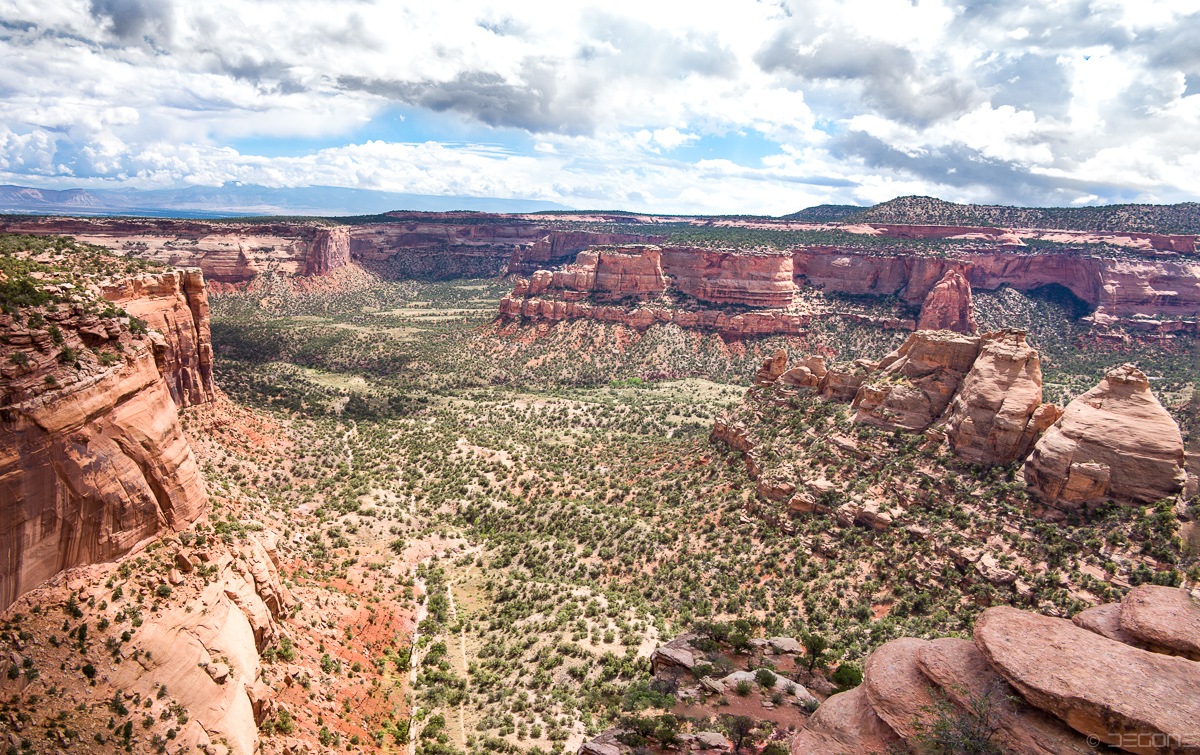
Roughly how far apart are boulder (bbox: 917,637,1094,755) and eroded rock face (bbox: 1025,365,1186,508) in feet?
52.2

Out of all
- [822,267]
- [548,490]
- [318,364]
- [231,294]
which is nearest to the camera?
[548,490]

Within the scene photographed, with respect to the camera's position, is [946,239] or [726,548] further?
[946,239]

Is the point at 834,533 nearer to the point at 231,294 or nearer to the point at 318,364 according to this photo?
the point at 318,364

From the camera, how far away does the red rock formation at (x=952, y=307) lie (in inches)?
3797

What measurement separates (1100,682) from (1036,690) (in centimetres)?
149

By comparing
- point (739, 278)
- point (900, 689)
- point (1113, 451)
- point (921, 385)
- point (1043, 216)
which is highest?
point (1043, 216)

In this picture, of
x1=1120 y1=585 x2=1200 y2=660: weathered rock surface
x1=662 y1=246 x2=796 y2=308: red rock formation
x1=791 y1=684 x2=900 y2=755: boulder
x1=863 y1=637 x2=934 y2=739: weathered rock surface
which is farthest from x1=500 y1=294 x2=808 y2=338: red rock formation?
x1=791 y1=684 x2=900 y2=755: boulder

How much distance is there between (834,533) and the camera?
114 ft

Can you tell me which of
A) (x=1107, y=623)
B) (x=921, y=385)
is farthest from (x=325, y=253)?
(x=1107, y=623)

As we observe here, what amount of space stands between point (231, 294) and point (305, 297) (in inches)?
626

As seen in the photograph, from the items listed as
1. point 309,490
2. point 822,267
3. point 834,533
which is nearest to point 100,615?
point 309,490

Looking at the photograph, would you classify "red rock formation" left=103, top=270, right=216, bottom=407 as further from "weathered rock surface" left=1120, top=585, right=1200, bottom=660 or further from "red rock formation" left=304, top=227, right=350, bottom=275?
"red rock formation" left=304, top=227, right=350, bottom=275

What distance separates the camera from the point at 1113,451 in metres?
27.6

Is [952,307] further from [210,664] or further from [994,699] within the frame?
[210,664]
